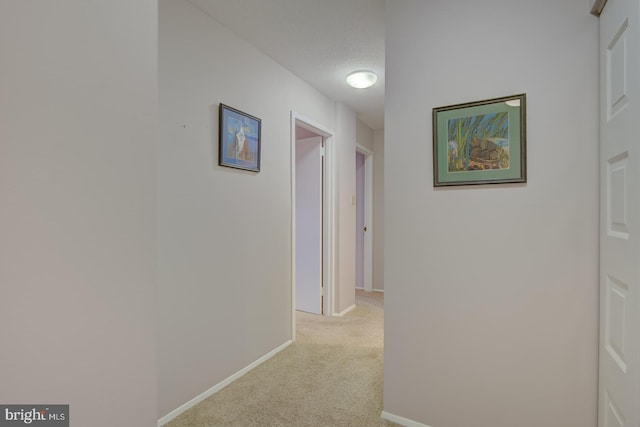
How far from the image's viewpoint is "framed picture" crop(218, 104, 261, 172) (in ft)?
7.32

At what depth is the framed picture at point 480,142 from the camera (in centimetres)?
153

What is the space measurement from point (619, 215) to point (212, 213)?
208cm

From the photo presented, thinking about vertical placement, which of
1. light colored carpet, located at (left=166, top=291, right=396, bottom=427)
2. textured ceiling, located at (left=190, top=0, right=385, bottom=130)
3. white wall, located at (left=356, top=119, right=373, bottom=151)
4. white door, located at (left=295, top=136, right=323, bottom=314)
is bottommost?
light colored carpet, located at (left=166, top=291, right=396, bottom=427)

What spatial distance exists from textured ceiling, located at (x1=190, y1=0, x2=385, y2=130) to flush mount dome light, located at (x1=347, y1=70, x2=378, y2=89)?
46 millimetres

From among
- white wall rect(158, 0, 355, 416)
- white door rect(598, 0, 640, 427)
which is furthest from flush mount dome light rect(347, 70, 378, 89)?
white door rect(598, 0, 640, 427)

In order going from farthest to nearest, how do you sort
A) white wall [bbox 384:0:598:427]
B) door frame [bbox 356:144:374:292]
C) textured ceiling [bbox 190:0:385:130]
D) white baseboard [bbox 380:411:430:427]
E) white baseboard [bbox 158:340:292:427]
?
door frame [bbox 356:144:374:292], textured ceiling [bbox 190:0:385:130], white baseboard [bbox 158:340:292:427], white baseboard [bbox 380:411:430:427], white wall [bbox 384:0:598:427]

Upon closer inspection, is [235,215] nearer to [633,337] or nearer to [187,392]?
[187,392]

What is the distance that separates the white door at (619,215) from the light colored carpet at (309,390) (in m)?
1.14

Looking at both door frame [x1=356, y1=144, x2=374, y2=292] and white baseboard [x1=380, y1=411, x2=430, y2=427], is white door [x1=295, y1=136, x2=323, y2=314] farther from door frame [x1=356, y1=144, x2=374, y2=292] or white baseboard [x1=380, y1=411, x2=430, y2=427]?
white baseboard [x1=380, y1=411, x2=430, y2=427]

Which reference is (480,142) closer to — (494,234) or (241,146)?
(494,234)

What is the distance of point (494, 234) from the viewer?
1.59 metres

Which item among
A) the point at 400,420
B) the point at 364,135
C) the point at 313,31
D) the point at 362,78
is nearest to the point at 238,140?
the point at 313,31

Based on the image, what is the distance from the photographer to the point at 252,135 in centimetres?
250

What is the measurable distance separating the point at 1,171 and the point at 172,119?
1371 mm
